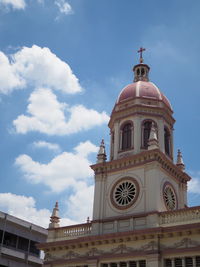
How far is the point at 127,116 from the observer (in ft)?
106

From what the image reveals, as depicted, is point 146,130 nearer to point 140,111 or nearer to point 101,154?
point 140,111

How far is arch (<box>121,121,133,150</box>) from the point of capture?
31.5 meters

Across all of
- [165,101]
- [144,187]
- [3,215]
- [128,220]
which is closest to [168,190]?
[144,187]

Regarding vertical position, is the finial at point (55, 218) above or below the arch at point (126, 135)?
below

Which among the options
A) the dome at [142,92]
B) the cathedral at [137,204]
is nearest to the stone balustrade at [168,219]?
the cathedral at [137,204]

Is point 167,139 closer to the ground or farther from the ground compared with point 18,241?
farther from the ground

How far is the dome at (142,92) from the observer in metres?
33.0

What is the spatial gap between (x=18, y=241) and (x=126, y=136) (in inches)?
810

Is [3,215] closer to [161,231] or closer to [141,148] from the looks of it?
[141,148]

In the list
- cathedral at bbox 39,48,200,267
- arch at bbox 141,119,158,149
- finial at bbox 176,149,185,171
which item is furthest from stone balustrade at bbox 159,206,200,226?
finial at bbox 176,149,185,171

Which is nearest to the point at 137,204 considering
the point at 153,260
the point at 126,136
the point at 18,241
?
the point at 153,260

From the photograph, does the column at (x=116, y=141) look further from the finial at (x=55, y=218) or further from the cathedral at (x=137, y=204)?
the finial at (x=55, y=218)

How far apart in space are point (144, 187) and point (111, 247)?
16.0ft

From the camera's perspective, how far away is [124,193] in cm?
2933
